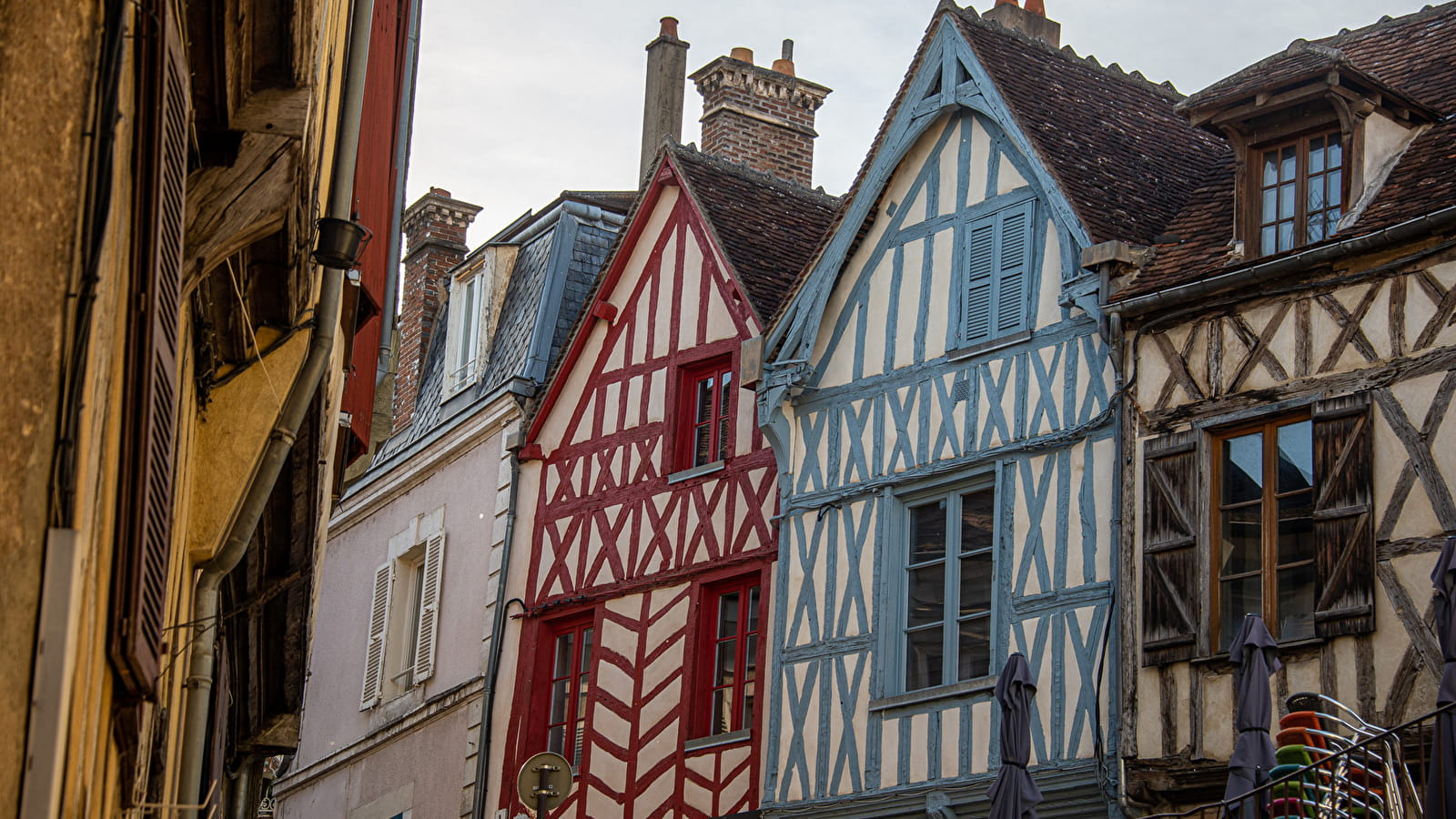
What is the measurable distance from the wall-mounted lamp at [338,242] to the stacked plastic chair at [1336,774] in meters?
4.28

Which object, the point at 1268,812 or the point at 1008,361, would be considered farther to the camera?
the point at 1008,361

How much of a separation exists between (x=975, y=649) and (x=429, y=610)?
24.2 ft

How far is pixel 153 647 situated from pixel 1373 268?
8.05 meters

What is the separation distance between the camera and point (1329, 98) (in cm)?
1158

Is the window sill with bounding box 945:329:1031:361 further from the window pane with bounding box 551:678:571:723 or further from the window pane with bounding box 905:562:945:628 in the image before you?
the window pane with bounding box 551:678:571:723

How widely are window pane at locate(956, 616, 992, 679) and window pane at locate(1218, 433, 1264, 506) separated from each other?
1815mm

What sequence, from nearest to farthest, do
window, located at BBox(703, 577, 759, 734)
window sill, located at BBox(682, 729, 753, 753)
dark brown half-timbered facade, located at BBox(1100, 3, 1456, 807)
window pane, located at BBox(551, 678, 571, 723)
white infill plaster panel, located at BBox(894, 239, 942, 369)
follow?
1. dark brown half-timbered facade, located at BBox(1100, 3, 1456, 807)
2. white infill plaster panel, located at BBox(894, 239, 942, 369)
3. window sill, located at BBox(682, 729, 753, 753)
4. window, located at BBox(703, 577, 759, 734)
5. window pane, located at BBox(551, 678, 571, 723)

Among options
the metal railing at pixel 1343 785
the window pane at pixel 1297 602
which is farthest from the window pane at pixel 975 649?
the metal railing at pixel 1343 785

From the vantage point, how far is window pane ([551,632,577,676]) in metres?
16.7

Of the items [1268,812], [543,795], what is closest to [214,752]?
[543,795]

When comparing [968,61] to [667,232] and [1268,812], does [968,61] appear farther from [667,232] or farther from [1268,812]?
[1268,812]

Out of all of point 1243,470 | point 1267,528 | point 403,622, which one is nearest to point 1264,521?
point 1267,528

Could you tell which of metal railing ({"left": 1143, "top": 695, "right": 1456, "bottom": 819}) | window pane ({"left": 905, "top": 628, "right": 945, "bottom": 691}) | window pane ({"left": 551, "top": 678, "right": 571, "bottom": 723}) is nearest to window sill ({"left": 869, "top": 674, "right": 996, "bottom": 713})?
window pane ({"left": 905, "top": 628, "right": 945, "bottom": 691})

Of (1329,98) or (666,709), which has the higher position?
(1329,98)
